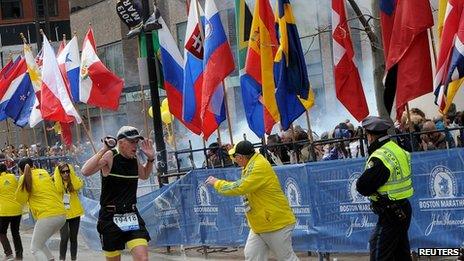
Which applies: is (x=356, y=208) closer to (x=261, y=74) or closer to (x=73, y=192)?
(x=261, y=74)

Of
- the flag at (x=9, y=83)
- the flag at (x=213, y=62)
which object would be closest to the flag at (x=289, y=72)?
the flag at (x=213, y=62)

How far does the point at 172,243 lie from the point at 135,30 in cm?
388

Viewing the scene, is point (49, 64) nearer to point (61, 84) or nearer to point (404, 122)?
point (61, 84)

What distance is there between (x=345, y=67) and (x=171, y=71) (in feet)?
14.8

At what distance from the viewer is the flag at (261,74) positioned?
43.6 ft

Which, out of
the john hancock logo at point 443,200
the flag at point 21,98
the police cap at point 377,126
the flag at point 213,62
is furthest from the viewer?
the flag at point 21,98

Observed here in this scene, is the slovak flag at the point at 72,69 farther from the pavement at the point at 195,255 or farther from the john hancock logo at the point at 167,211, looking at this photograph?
the john hancock logo at the point at 167,211

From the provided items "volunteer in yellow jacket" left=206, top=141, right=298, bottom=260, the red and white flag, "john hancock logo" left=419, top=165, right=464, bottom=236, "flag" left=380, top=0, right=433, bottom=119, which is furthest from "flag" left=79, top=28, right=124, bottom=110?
"john hancock logo" left=419, top=165, right=464, bottom=236

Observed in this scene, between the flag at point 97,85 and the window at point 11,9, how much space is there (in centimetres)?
5782

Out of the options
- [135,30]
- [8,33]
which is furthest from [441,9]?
[8,33]

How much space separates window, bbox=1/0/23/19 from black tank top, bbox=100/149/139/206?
6702cm

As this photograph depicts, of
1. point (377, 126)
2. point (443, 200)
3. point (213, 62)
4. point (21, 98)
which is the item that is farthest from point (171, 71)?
point (377, 126)

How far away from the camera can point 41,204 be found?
13.7 meters

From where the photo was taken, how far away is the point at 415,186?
10609 millimetres
